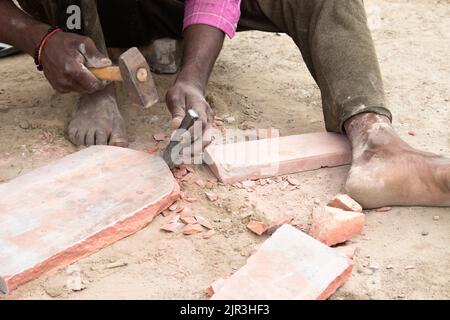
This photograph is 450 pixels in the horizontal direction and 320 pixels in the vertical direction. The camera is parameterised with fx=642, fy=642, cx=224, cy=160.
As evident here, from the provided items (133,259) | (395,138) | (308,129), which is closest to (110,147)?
(133,259)

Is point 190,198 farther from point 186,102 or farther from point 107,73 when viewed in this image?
point 107,73

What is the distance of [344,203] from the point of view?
95.0 inches

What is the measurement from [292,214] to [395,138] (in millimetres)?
511

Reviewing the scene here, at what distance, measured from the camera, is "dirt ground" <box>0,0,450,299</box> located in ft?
7.02

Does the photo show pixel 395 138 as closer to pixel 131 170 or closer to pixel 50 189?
pixel 131 170

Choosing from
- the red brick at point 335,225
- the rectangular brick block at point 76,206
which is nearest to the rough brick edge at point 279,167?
the rectangular brick block at point 76,206

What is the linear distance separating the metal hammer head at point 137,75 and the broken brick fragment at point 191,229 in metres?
0.52

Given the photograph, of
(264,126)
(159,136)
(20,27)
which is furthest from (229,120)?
(20,27)

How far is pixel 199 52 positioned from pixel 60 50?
67 centimetres

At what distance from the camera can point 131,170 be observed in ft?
8.67

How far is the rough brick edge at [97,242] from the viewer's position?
6.88 ft

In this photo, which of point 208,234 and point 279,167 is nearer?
point 208,234

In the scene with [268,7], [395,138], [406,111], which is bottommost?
[406,111]

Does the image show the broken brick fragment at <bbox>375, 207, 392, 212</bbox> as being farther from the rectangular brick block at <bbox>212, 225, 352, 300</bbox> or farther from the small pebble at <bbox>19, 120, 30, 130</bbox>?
the small pebble at <bbox>19, 120, 30, 130</bbox>
